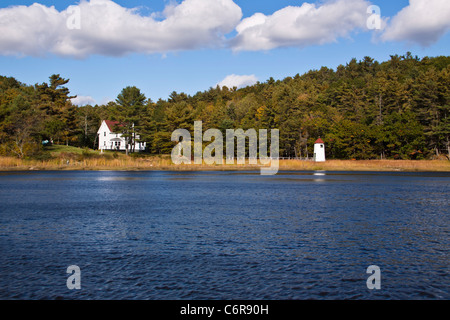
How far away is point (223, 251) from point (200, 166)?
241 feet

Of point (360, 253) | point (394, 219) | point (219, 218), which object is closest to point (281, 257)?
point (360, 253)

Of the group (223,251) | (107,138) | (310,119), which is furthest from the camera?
Answer: (107,138)

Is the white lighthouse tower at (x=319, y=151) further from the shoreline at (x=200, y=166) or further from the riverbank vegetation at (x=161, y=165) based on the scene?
the shoreline at (x=200, y=166)

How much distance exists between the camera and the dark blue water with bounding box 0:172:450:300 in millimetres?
12406

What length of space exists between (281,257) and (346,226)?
7919mm

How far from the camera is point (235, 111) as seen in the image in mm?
130375

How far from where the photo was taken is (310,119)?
106750mm

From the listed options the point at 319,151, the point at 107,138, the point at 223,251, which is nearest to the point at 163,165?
the point at 319,151

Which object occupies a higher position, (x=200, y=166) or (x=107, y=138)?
(x=107, y=138)

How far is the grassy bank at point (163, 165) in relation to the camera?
77.2m

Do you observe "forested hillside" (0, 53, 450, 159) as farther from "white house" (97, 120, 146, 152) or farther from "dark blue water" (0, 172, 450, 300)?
"dark blue water" (0, 172, 450, 300)

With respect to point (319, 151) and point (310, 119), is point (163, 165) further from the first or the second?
point (310, 119)

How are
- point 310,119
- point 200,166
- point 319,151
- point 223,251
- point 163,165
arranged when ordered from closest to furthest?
1. point 223,251
2. point 163,165
3. point 200,166
4. point 319,151
5. point 310,119
